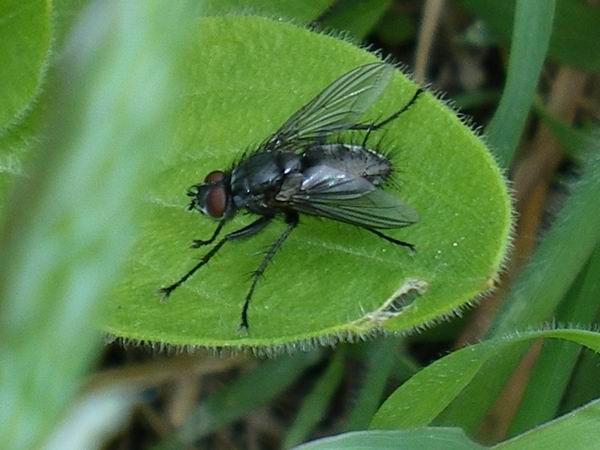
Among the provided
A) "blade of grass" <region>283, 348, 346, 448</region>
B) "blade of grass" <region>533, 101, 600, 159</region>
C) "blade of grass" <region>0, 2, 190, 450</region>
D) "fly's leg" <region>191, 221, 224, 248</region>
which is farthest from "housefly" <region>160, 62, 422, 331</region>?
"blade of grass" <region>0, 2, 190, 450</region>

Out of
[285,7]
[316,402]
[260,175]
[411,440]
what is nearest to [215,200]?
[260,175]

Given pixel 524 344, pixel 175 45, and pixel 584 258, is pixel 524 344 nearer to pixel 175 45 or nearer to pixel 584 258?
pixel 584 258

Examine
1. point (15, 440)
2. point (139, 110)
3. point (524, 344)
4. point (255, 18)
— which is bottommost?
point (524, 344)

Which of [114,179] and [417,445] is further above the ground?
[114,179]

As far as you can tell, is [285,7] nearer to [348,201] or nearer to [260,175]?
[260,175]

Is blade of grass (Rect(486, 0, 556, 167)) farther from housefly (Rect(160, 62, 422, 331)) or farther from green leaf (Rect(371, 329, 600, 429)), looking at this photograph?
green leaf (Rect(371, 329, 600, 429))

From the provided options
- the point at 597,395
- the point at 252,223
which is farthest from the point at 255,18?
the point at 597,395

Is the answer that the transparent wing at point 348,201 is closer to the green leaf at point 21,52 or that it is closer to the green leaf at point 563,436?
the green leaf at point 563,436
